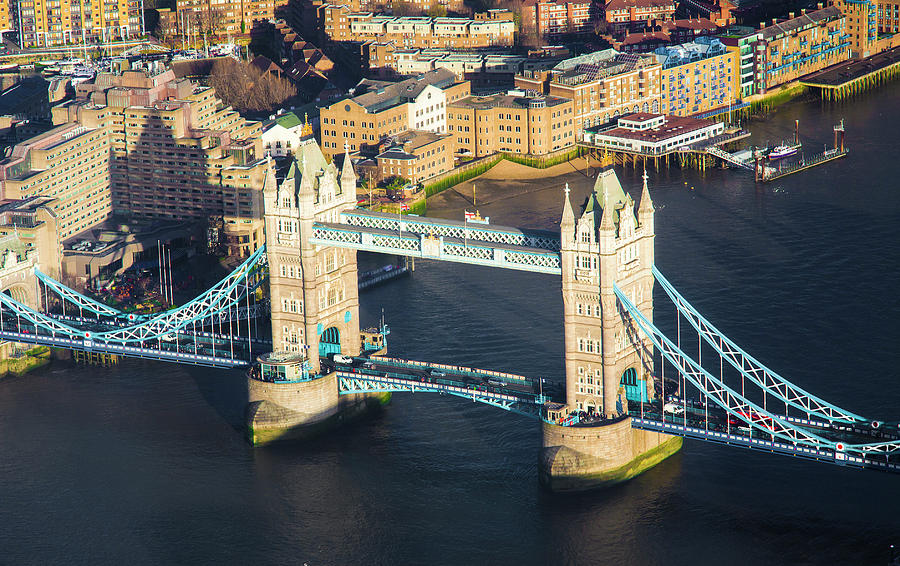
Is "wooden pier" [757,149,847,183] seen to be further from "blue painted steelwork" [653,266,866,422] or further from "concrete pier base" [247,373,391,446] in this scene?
"concrete pier base" [247,373,391,446]

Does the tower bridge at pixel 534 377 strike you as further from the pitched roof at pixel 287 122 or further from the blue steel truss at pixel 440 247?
the pitched roof at pixel 287 122

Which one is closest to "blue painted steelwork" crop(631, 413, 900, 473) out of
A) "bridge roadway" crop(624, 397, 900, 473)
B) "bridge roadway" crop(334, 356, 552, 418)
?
"bridge roadway" crop(624, 397, 900, 473)

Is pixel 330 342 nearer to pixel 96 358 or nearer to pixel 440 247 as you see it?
pixel 440 247

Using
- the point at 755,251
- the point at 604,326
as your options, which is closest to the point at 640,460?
the point at 604,326

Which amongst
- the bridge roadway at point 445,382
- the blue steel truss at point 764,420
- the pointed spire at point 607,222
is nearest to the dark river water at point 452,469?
the bridge roadway at point 445,382

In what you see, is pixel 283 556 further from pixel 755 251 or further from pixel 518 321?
pixel 755 251

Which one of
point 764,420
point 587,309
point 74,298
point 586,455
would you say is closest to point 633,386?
point 586,455
